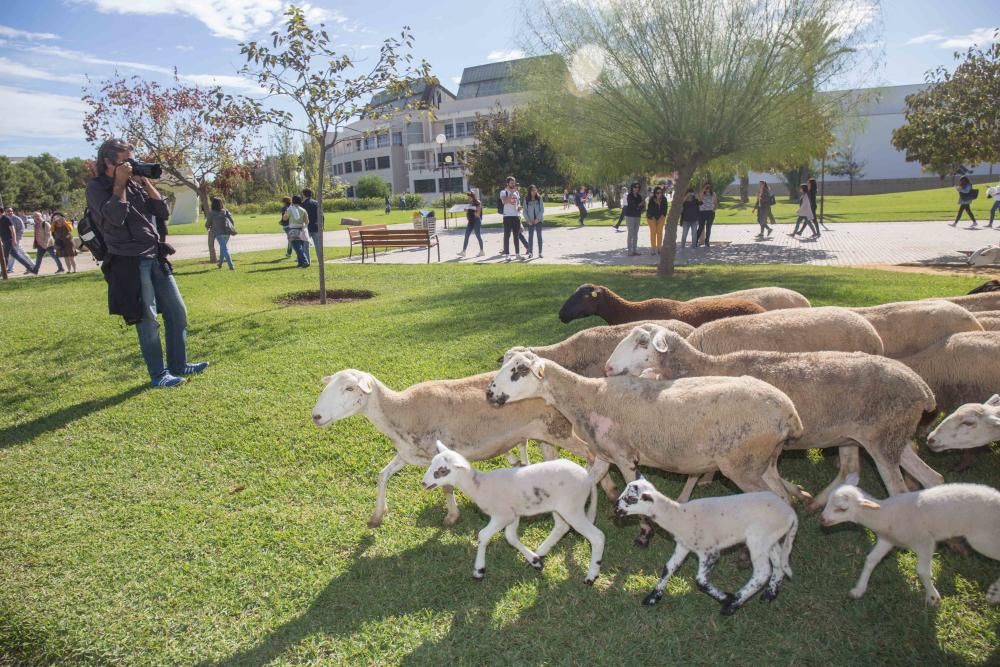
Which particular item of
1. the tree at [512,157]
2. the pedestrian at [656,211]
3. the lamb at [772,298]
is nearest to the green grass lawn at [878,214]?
the tree at [512,157]

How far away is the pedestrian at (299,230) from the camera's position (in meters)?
17.4

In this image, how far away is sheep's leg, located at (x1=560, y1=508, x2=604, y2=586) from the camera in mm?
3666

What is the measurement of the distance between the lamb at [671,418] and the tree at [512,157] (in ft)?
116

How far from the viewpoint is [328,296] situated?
43.9 ft

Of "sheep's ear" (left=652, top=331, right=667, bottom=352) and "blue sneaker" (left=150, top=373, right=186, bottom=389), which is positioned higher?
"sheep's ear" (left=652, top=331, right=667, bottom=352)

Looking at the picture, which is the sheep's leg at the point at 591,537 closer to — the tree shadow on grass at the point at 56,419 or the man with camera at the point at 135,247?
the man with camera at the point at 135,247

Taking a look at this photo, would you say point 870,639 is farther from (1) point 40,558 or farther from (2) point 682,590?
(1) point 40,558

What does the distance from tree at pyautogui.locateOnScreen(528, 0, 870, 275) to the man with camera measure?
1033 cm

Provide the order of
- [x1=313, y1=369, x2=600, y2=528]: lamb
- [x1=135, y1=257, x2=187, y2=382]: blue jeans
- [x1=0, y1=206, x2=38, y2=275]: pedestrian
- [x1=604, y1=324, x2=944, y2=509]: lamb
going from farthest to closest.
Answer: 1. [x1=0, y1=206, x2=38, y2=275]: pedestrian
2. [x1=135, y1=257, x2=187, y2=382]: blue jeans
3. [x1=313, y1=369, x2=600, y2=528]: lamb
4. [x1=604, y1=324, x2=944, y2=509]: lamb

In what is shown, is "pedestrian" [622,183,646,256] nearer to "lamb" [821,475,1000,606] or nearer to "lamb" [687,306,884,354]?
"lamb" [687,306,884,354]

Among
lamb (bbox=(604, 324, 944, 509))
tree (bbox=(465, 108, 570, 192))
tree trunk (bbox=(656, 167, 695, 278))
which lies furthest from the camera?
tree (bbox=(465, 108, 570, 192))

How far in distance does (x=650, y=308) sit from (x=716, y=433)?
350 centimetres

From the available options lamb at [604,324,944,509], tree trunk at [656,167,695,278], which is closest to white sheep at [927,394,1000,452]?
lamb at [604,324,944,509]

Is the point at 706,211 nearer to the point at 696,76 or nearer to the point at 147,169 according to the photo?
the point at 696,76
